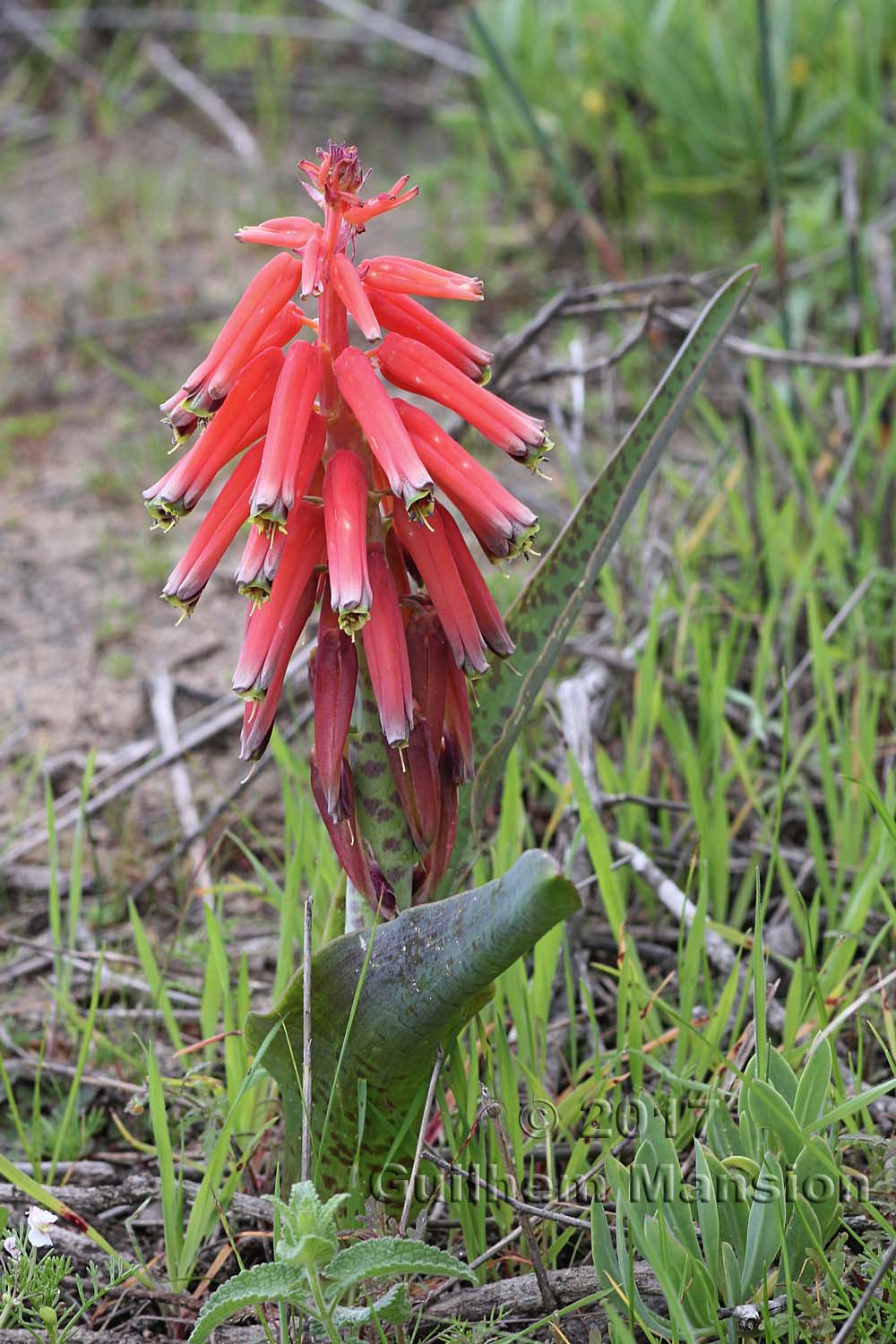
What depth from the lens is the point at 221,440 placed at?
1.80 metres

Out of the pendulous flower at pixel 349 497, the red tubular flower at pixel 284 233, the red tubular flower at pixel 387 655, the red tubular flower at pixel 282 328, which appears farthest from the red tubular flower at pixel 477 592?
the red tubular flower at pixel 284 233

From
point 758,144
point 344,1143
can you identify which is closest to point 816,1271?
point 344,1143

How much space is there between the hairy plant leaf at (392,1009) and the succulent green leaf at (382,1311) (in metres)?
0.22

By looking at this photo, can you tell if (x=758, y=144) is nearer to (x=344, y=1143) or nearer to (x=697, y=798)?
(x=697, y=798)

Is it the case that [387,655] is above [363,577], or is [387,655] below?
below

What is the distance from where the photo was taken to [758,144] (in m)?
4.82

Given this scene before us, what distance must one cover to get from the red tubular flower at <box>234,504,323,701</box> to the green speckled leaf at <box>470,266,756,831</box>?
402 mm

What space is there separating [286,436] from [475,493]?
0.27 metres

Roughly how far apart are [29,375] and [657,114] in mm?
2876

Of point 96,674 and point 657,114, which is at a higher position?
point 657,114

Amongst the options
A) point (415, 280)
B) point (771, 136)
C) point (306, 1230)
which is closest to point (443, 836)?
point (306, 1230)

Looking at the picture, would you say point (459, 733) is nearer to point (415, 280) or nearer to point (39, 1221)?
point (415, 280)

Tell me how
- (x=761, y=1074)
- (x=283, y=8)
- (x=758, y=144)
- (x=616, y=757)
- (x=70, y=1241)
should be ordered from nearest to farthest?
1. (x=761, y=1074)
2. (x=70, y=1241)
3. (x=616, y=757)
4. (x=758, y=144)
5. (x=283, y=8)

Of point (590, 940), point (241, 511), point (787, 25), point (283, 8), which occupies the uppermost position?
point (283, 8)
